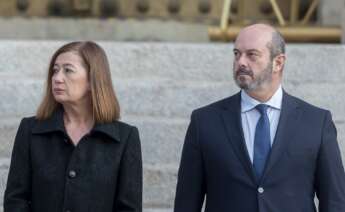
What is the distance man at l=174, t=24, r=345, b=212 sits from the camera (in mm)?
5223

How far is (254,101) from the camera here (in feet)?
17.5

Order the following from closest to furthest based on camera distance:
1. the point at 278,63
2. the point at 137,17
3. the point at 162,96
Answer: the point at 278,63
the point at 162,96
the point at 137,17

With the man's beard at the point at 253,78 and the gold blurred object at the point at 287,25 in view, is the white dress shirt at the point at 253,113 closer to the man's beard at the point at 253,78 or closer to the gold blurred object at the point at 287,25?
the man's beard at the point at 253,78

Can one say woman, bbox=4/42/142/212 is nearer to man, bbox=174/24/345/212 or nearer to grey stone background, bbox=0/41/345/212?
man, bbox=174/24/345/212

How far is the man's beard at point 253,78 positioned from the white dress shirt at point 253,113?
11 cm

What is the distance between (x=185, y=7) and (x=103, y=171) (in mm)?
5668

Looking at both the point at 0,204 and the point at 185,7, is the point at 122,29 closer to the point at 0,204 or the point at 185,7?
the point at 185,7

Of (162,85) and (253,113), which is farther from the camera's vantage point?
(162,85)

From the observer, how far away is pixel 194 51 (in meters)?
8.30

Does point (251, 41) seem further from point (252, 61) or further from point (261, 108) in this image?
point (261, 108)

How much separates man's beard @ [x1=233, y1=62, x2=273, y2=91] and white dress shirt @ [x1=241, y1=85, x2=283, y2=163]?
4.5 inches

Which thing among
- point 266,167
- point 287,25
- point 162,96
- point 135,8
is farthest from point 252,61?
point 135,8

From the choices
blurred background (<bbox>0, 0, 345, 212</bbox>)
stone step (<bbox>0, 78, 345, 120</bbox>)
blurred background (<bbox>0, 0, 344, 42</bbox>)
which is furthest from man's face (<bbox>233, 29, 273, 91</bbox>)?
blurred background (<bbox>0, 0, 344, 42</bbox>)

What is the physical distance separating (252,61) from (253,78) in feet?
0.23
